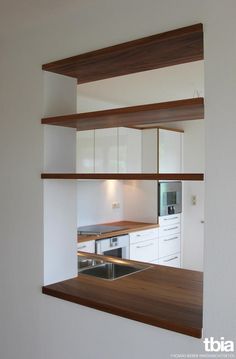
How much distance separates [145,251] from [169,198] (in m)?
0.92

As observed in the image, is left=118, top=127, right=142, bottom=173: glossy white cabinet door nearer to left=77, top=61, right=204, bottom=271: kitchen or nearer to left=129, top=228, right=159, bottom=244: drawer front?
left=77, top=61, right=204, bottom=271: kitchen

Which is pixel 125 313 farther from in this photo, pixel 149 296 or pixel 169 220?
pixel 169 220

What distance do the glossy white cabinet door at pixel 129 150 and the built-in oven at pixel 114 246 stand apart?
97 cm

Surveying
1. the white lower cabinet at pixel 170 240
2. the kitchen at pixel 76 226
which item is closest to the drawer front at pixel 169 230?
the white lower cabinet at pixel 170 240

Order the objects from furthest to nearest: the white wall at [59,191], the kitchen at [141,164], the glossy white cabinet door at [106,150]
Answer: the glossy white cabinet door at [106,150] < the kitchen at [141,164] < the white wall at [59,191]

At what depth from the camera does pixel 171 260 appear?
18.2 ft

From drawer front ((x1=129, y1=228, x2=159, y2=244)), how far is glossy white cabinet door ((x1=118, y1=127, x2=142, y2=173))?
2.78 ft

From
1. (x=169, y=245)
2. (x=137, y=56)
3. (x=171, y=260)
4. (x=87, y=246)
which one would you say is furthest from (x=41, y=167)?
(x=171, y=260)

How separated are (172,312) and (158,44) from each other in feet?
3.96

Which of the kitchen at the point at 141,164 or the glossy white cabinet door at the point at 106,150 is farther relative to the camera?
the glossy white cabinet door at the point at 106,150

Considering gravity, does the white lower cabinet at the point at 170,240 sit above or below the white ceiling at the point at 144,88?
below

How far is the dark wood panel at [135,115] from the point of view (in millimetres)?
1542

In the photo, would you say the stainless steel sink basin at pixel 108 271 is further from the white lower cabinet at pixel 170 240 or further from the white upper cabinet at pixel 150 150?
the white upper cabinet at pixel 150 150

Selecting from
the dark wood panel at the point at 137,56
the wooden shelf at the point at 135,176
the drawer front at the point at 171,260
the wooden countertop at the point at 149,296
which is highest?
the dark wood panel at the point at 137,56
